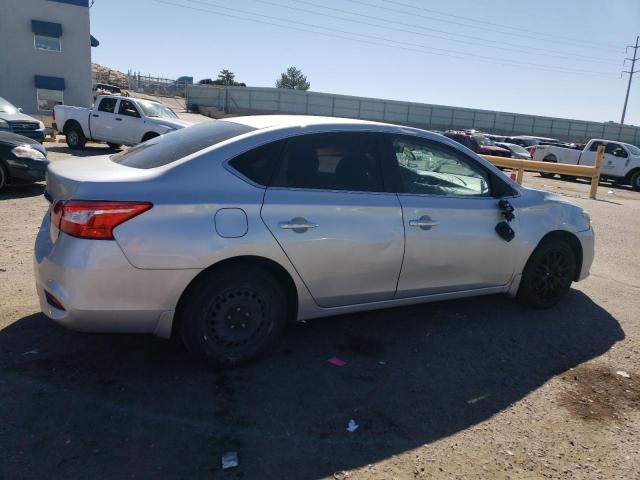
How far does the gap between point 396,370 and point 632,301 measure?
3.31m

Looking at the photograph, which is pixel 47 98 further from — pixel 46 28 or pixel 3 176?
pixel 3 176

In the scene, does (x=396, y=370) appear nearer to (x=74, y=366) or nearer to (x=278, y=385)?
(x=278, y=385)

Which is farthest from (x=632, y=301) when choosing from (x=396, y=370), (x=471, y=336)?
(x=396, y=370)

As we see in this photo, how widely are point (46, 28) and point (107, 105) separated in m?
15.9

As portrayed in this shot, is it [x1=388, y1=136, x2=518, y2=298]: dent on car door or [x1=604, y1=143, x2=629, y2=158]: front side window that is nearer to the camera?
[x1=388, y1=136, x2=518, y2=298]: dent on car door

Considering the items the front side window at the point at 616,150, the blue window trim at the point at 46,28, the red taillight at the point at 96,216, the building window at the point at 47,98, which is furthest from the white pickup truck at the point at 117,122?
the front side window at the point at 616,150

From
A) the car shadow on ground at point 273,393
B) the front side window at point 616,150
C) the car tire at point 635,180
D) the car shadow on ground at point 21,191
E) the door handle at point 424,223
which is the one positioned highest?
the front side window at point 616,150

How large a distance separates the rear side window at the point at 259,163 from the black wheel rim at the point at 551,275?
107 inches

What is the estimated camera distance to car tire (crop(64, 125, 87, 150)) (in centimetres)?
1705

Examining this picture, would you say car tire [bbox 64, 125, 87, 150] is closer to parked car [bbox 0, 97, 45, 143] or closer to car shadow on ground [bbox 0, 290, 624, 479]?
parked car [bbox 0, 97, 45, 143]

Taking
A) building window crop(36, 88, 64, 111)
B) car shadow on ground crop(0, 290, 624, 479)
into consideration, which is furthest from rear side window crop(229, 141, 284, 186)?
building window crop(36, 88, 64, 111)

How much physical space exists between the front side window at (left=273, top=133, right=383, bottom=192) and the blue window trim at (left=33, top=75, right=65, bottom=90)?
29.7 metres

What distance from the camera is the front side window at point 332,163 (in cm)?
371

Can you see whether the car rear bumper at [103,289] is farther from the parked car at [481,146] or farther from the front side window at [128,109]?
the parked car at [481,146]
